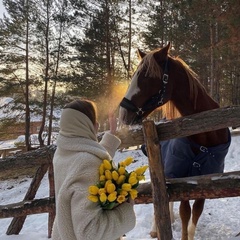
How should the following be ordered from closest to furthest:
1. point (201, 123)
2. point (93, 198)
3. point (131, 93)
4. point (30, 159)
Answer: point (93, 198), point (201, 123), point (131, 93), point (30, 159)

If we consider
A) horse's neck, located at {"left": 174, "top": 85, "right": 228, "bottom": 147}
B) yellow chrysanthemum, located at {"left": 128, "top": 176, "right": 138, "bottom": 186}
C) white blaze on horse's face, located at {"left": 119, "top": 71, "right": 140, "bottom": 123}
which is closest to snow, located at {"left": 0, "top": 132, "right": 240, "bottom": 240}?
horse's neck, located at {"left": 174, "top": 85, "right": 228, "bottom": 147}

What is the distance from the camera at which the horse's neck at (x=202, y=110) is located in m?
3.10

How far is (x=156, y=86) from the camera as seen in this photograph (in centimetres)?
311

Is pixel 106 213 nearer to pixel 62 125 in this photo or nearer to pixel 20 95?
pixel 62 125

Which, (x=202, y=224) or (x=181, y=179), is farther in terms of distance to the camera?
(x=202, y=224)

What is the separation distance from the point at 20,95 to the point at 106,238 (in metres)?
18.5

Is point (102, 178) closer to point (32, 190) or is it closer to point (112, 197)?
point (112, 197)

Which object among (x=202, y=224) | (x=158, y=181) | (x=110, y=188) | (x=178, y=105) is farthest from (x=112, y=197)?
(x=202, y=224)

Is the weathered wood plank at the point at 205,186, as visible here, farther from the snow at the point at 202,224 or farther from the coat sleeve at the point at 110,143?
the coat sleeve at the point at 110,143

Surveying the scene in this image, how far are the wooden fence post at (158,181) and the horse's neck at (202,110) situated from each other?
1.60ft

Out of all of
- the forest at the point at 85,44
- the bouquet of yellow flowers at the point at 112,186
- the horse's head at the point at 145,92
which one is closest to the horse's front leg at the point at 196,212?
the horse's head at the point at 145,92

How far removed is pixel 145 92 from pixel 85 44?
49.2 feet

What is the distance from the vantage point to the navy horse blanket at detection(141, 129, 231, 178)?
312 cm

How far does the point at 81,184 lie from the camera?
1.62 meters
